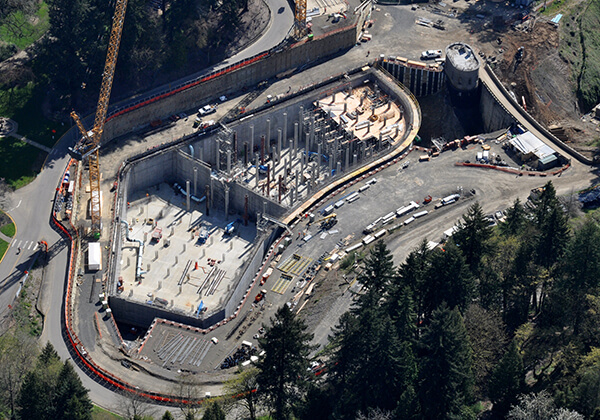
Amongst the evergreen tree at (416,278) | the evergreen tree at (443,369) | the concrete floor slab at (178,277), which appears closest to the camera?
the evergreen tree at (443,369)

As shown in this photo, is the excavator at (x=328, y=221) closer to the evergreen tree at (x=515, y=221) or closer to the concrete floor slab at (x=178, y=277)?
the concrete floor slab at (x=178, y=277)

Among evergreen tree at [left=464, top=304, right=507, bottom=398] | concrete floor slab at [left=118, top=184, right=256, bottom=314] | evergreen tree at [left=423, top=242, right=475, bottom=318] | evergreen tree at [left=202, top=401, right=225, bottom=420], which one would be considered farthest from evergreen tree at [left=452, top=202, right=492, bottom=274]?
evergreen tree at [left=202, top=401, right=225, bottom=420]

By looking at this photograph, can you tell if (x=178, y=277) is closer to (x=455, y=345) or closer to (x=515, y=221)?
(x=515, y=221)

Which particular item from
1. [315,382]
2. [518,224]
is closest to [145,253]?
[315,382]

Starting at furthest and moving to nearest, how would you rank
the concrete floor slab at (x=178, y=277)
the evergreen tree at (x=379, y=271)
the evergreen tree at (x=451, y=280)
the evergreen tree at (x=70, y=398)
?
the concrete floor slab at (x=178, y=277) → the evergreen tree at (x=379, y=271) → the evergreen tree at (x=451, y=280) → the evergreen tree at (x=70, y=398)

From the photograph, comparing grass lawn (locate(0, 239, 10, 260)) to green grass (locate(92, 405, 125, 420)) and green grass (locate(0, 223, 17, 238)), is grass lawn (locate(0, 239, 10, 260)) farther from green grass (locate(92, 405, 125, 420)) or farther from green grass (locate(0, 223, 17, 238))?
green grass (locate(92, 405, 125, 420))

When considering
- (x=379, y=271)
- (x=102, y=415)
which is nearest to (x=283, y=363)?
(x=379, y=271)

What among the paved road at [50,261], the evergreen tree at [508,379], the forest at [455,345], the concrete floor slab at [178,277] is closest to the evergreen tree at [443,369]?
the forest at [455,345]

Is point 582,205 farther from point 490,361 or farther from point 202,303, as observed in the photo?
point 202,303
